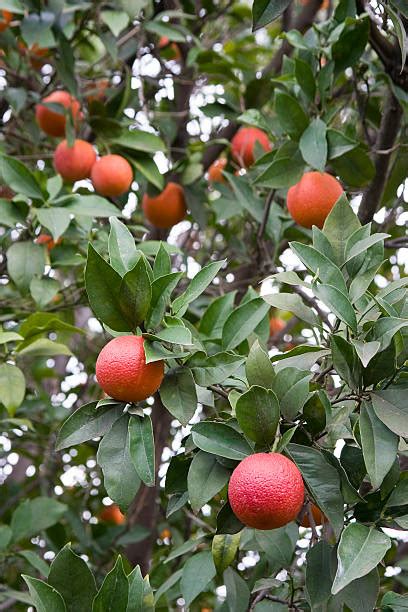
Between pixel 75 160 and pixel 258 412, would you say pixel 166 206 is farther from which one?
pixel 258 412

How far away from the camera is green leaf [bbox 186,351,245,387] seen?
991 mm

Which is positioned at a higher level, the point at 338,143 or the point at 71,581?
the point at 338,143

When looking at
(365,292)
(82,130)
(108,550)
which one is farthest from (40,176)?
(108,550)

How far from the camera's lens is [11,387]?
138 cm

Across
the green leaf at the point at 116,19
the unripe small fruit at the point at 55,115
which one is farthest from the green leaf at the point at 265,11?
the unripe small fruit at the point at 55,115

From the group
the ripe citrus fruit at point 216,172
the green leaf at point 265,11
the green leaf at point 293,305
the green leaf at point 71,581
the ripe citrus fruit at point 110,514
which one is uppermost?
the green leaf at point 265,11

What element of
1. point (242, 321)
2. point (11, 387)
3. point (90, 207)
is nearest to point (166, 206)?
point (90, 207)

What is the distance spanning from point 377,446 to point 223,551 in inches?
12.9

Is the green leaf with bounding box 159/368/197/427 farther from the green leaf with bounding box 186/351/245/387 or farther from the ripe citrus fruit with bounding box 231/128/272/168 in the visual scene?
the ripe citrus fruit with bounding box 231/128/272/168

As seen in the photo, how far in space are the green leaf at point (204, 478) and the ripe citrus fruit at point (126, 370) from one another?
0.10m

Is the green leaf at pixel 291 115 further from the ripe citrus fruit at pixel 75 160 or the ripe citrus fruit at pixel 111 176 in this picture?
the ripe citrus fruit at pixel 75 160

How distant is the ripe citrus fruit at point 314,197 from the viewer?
1.32 metres

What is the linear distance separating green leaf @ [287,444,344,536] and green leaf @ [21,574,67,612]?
1.02ft

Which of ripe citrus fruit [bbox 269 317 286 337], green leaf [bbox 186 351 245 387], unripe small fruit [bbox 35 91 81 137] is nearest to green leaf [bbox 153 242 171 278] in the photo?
green leaf [bbox 186 351 245 387]
